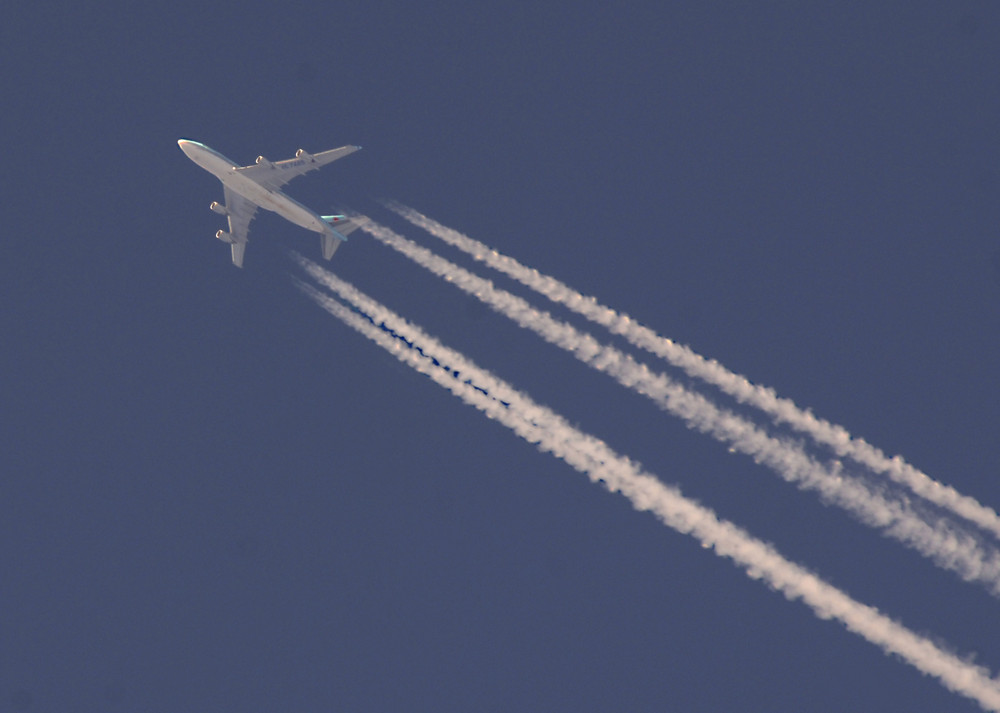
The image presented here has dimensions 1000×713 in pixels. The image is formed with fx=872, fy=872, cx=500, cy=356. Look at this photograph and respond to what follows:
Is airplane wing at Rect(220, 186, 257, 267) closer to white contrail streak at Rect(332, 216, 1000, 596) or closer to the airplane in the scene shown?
the airplane

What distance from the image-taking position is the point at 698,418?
61312 millimetres

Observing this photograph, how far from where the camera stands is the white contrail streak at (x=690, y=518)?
56.7 meters

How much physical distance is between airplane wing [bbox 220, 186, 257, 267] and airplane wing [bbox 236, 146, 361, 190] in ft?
18.0

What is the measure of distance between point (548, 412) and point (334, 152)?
24.9 m

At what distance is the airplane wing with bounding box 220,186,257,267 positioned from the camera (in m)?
70.3

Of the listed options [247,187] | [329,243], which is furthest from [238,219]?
[329,243]

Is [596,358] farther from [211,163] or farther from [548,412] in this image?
[211,163]

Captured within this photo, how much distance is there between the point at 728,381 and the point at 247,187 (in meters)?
37.8

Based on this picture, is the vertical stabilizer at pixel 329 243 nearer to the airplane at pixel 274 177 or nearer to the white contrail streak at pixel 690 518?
the airplane at pixel 274 177

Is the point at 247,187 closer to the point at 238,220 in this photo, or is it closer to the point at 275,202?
the point at 275,202

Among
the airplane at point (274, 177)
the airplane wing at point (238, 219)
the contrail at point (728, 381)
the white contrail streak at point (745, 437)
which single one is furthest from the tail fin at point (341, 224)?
the airplane wing at point (238, 219)

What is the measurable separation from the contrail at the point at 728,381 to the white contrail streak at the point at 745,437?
5.49 ft

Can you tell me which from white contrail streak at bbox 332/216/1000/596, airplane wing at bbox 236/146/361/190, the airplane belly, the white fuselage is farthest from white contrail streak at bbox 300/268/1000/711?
airplane wing at bbox 236/146/361/190

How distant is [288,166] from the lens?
6481 cm
